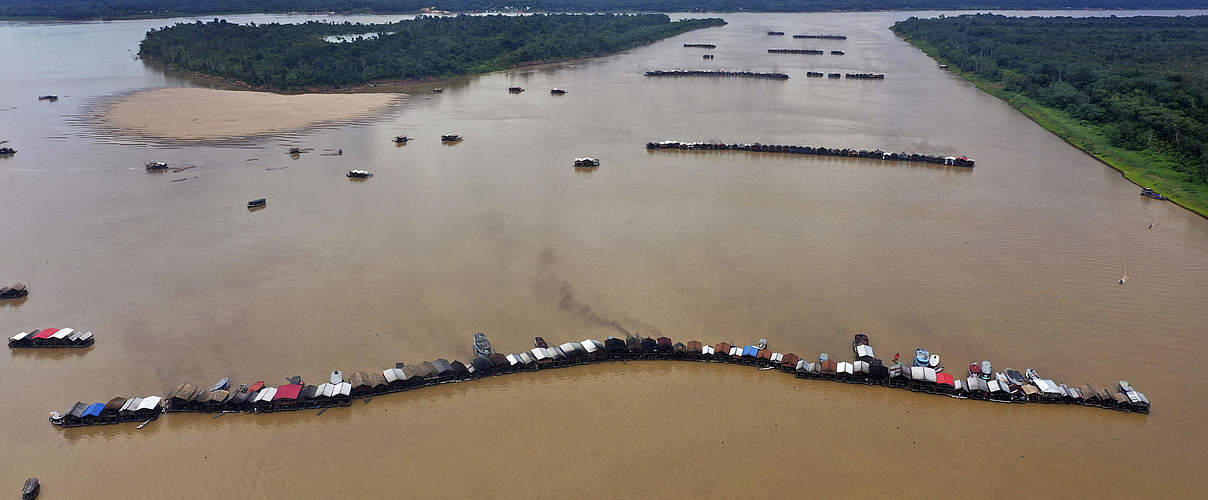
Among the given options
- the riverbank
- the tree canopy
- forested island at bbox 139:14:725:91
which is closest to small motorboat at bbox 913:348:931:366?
the riverbank

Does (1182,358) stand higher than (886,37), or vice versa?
(886,37)

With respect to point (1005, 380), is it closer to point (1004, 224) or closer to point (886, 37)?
point (1004, 224)

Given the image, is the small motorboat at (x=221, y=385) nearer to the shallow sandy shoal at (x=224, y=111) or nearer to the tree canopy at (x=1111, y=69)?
the shallow sandy shoal at (x=224, y=111)

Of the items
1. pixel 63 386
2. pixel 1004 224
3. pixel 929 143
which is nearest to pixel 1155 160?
pixel 929 143

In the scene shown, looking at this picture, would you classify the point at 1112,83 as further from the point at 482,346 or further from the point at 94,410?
the point at 94,410

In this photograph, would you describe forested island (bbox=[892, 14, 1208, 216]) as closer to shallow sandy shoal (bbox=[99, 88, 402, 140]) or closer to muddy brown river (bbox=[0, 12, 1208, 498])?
muddy brown river (bbox=[0, 12, 1208, 498])

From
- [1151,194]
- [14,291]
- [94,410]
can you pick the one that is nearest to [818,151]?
[1151,194]
